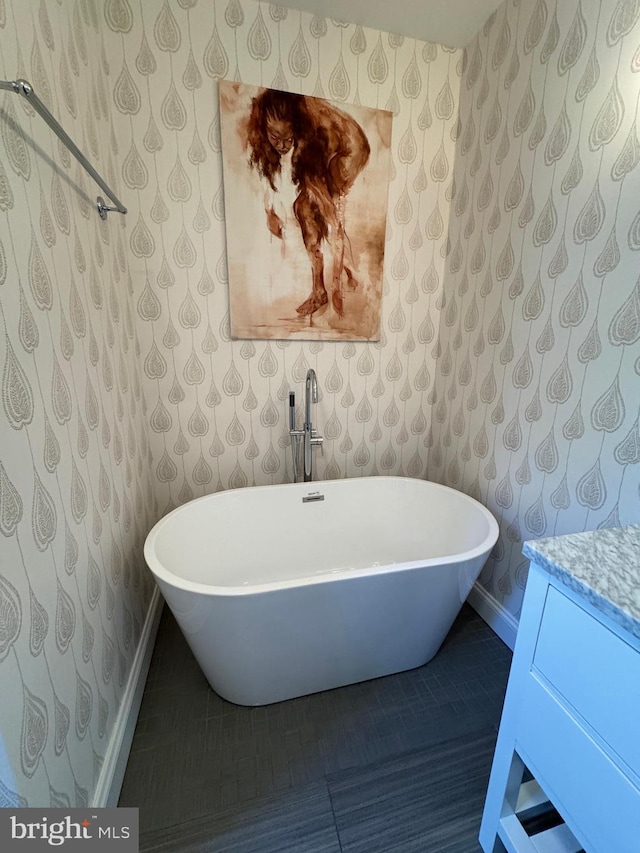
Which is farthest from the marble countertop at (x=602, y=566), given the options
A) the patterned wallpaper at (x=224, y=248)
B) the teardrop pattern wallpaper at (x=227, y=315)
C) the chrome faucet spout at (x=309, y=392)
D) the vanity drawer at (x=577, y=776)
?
the patterned wallpaper at (x=224, y=248)

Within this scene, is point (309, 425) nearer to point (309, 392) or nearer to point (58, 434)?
point (309, 392)

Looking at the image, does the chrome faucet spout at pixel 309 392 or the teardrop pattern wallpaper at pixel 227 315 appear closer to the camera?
the teardrop pattern wallpaper at pixel 227 315

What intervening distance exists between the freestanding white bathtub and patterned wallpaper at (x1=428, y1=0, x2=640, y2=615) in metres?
0.29

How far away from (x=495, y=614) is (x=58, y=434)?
1.79 meters

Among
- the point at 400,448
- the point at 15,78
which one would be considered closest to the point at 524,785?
the point at 400,448

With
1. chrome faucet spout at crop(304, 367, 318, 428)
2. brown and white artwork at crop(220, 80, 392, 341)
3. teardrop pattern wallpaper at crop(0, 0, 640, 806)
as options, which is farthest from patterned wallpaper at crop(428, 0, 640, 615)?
chrome faucet spout at crop(304, 367, 318, 428)

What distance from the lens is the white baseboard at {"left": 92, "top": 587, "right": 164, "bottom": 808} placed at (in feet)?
3.09

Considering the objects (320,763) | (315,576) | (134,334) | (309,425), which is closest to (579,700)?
(315,576)

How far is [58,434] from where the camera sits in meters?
0.81

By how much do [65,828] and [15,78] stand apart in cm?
156

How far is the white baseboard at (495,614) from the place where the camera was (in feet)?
4.91

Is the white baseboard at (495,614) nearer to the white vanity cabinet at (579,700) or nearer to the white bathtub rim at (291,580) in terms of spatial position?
the white bathtub rim at (291,580)

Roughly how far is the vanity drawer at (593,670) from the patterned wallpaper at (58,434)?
3.24ft

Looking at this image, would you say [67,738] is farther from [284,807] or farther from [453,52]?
[453,52]
